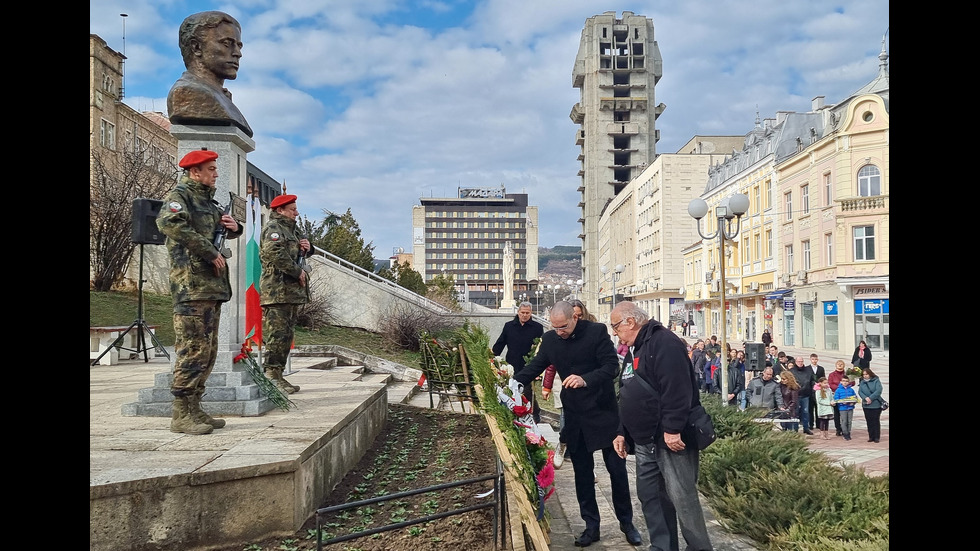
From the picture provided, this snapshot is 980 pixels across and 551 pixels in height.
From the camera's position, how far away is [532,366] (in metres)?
5.85

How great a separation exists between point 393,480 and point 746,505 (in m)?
3.04

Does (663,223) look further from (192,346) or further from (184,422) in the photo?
(184,422)

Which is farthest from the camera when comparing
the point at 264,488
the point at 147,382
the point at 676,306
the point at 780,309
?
the point at 676,306

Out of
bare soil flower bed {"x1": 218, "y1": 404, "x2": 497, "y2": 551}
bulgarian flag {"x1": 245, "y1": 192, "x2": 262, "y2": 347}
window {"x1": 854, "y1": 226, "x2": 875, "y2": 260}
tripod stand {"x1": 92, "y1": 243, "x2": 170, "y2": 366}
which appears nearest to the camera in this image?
bare soil flower bed {"x1": 218, "y1": 404, "x2": 497, "y2": 551}

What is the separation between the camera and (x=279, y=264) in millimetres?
7363

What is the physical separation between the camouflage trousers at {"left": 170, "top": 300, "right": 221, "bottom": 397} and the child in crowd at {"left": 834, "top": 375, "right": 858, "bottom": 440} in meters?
11.2

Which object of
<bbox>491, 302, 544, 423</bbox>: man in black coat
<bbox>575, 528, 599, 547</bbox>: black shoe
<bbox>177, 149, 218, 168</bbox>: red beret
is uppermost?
<bbox>177, 149, 218, 168</bbox>: red beret

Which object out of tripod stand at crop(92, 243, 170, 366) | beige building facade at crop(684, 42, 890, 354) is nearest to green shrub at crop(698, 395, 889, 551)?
tripod stand at crop(92, 243, 170, 366)

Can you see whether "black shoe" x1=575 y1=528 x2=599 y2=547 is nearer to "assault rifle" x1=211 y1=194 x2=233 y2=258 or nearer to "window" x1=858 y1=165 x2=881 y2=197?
"assault rifle" x1=211 y1=194 x2=233 y2=258

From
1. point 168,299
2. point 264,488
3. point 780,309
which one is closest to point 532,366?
point 264,488

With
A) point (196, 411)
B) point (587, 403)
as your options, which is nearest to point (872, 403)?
point (587, 403)

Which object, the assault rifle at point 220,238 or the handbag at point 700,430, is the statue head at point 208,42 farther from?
the handbag at point 700,430

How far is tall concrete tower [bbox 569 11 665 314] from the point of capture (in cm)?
9325
